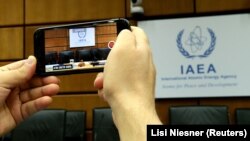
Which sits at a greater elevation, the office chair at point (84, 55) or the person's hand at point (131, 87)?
the office chair at point (84, 55)

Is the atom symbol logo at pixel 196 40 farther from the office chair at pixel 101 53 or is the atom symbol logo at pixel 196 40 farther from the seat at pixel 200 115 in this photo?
the office chair at pixel 101 53

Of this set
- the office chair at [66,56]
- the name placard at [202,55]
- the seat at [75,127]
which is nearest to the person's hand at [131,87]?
the office chair at [66,56]

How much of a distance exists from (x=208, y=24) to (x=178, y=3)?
0.38m

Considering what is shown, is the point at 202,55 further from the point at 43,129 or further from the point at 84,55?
the point at 84,55

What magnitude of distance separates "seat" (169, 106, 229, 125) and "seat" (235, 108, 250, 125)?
13 cm

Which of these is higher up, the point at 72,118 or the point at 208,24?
the point at 208,24

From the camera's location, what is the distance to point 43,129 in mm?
3164

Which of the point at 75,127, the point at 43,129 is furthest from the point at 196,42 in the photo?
the point at 43,129

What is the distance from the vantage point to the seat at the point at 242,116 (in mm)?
3229

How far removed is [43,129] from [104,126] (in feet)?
1.77

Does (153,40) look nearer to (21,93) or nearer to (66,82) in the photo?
(66,82)

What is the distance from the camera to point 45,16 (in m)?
3.98

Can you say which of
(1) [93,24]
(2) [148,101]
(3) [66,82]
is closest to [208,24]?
(3) [66,82]

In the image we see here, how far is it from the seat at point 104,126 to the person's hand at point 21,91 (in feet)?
6.62
